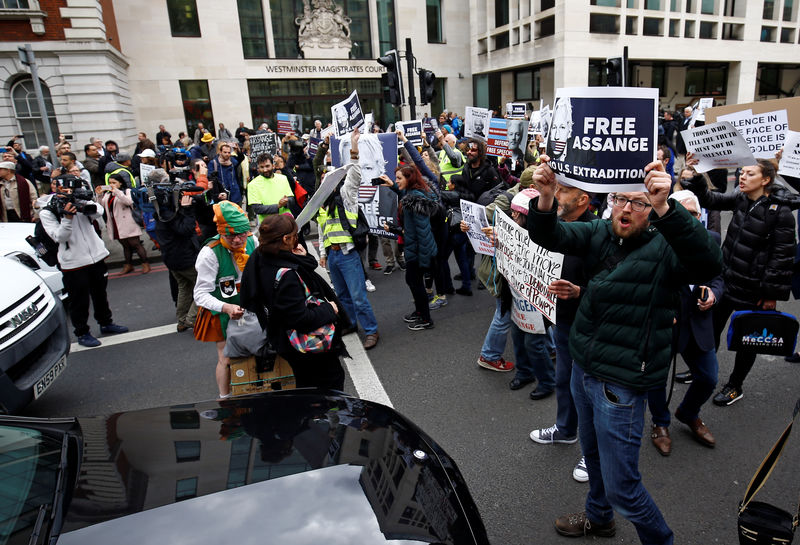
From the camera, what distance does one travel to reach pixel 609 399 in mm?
2461

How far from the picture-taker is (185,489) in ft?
6.38

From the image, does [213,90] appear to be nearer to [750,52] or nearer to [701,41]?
[701,41]

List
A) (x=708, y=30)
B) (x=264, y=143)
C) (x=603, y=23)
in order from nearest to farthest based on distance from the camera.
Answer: (x=264, y=143), (x=603, y=23), (x=708, y=30)

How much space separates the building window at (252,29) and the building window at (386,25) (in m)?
6.43

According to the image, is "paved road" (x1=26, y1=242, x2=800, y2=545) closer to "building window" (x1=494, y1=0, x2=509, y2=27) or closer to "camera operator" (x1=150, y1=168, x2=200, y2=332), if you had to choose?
"camera operator" (x1=150, y1=168, x2=200, y2=332)

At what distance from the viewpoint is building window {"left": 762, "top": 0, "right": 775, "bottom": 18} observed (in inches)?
1074

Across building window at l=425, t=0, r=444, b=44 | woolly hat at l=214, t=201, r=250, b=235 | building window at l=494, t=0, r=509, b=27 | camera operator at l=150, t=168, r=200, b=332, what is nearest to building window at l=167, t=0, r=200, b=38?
building window at l=425, t=0, r=444, b=44

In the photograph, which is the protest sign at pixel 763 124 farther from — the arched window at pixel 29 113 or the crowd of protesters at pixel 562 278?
the arched window at pixel 29 113

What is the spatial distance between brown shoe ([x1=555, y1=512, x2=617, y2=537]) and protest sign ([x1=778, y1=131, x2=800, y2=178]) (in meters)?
3.53

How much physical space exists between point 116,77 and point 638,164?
2330 cm

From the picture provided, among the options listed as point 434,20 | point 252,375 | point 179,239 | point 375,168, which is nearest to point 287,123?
point 375,168

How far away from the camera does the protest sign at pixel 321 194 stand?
452cm

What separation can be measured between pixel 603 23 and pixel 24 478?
91.9 ft

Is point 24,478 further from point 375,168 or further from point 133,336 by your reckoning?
point 375,168
